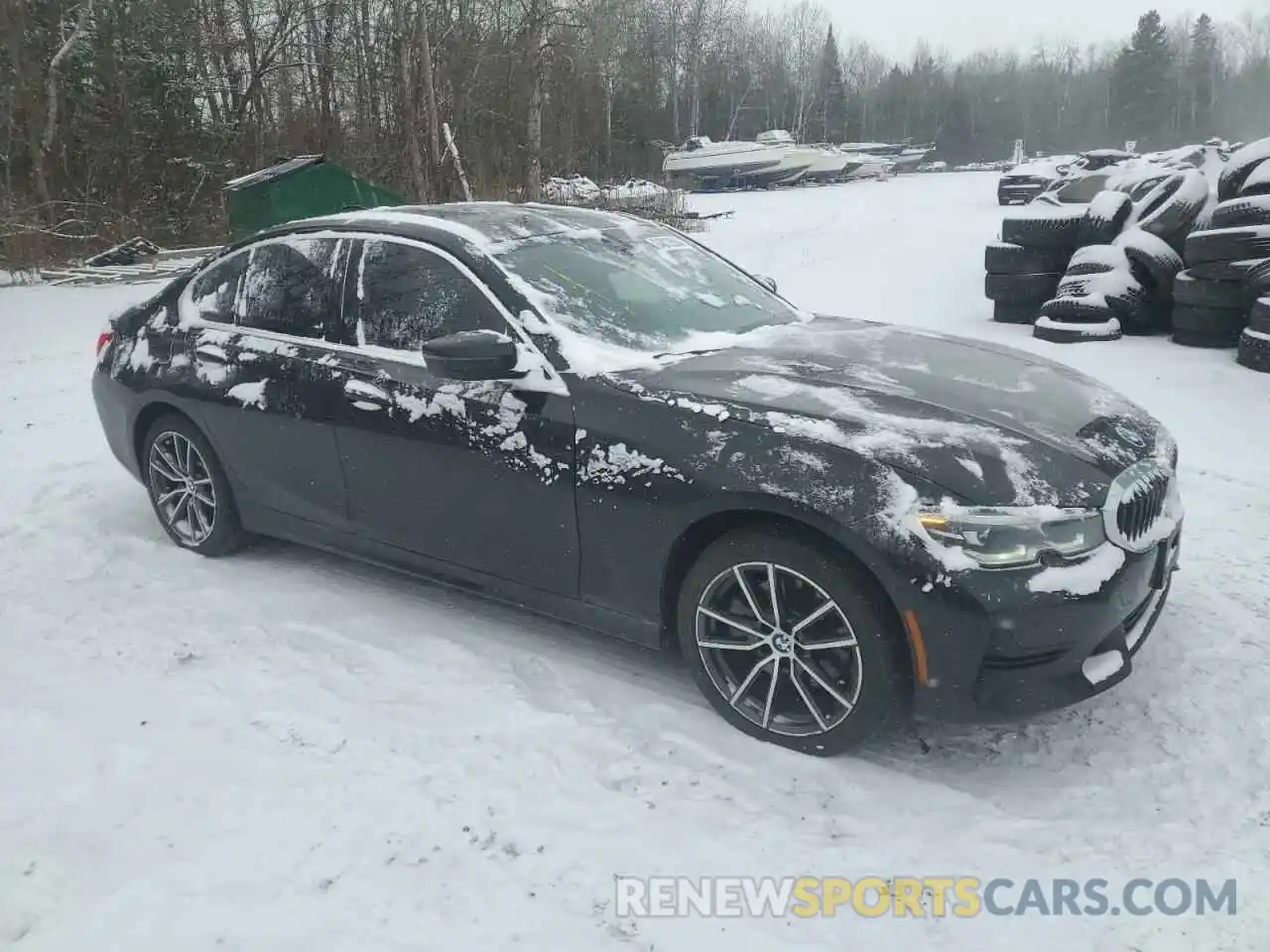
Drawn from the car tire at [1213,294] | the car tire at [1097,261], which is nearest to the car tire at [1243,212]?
the car tire at [1213,294]

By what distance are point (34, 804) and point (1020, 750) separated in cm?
299

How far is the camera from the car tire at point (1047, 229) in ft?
30.6

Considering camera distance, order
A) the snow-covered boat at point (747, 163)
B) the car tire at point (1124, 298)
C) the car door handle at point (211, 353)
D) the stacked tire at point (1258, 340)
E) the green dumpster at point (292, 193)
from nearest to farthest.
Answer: the car door handle at point (211, 353) < the stacked tire at point (1258, 340) < the car tire at point (1124, 298) < the green dumpster at point (292, 193) < the snow-covered boat at point (747, 163)

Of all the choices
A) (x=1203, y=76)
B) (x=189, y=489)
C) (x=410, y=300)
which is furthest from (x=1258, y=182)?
(x=1203, y=76)

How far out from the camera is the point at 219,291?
4.54 metres

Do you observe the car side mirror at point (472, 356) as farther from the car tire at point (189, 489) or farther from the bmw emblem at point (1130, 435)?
the bmw emblem at point (1130, 435)

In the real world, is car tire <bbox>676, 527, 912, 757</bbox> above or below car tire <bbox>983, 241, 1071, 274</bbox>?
below

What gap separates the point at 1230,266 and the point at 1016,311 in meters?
2.21

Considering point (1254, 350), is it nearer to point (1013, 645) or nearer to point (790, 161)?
point (1013, 645)

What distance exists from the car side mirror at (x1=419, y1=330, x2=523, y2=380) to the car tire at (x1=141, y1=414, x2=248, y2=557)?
174 cm

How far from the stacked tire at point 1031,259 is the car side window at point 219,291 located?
7.52 metres

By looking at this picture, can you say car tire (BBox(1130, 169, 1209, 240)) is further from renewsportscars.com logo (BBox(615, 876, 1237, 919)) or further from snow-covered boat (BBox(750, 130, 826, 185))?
snow-covered boat (BBox(750, 130, 826, 185))

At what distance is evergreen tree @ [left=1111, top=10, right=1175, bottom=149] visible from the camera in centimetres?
6975

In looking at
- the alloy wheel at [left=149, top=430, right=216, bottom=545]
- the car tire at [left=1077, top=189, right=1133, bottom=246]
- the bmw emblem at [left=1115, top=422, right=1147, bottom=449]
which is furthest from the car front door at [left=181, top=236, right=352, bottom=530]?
the car tire at [left=1077, top=189, right=1133, bottom=246]
